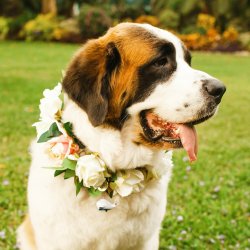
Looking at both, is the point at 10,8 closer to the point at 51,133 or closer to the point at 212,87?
the point at 51,133

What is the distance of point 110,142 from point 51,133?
1.46 feet

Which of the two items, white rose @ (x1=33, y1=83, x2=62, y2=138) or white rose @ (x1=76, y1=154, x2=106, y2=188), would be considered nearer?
white rose @ (x1=76, y1=154, x2=106, y2=188)

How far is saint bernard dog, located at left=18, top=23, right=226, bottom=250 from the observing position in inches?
104

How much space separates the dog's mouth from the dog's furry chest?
422 mm

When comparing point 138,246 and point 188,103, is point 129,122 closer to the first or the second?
point 188,103

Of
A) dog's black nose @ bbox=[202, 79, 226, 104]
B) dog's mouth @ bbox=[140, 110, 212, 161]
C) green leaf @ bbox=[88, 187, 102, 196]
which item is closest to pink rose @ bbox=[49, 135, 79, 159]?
green leaf @ bbox=[88, 187, 102, 196]

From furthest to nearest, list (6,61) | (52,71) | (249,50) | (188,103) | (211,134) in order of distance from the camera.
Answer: (249,50), (6,61), (52,71), (211,134), (188,103)

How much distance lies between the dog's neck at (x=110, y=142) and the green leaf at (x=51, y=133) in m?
0.12

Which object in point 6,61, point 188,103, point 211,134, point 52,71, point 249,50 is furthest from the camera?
point 249,50

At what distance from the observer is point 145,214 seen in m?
2.97

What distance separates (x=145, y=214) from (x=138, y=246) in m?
0.27

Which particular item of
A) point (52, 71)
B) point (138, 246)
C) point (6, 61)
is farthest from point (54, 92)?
point (6, 61)

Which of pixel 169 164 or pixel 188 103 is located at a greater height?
pixel 188 103

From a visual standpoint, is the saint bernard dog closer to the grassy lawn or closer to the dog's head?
the dog's head
